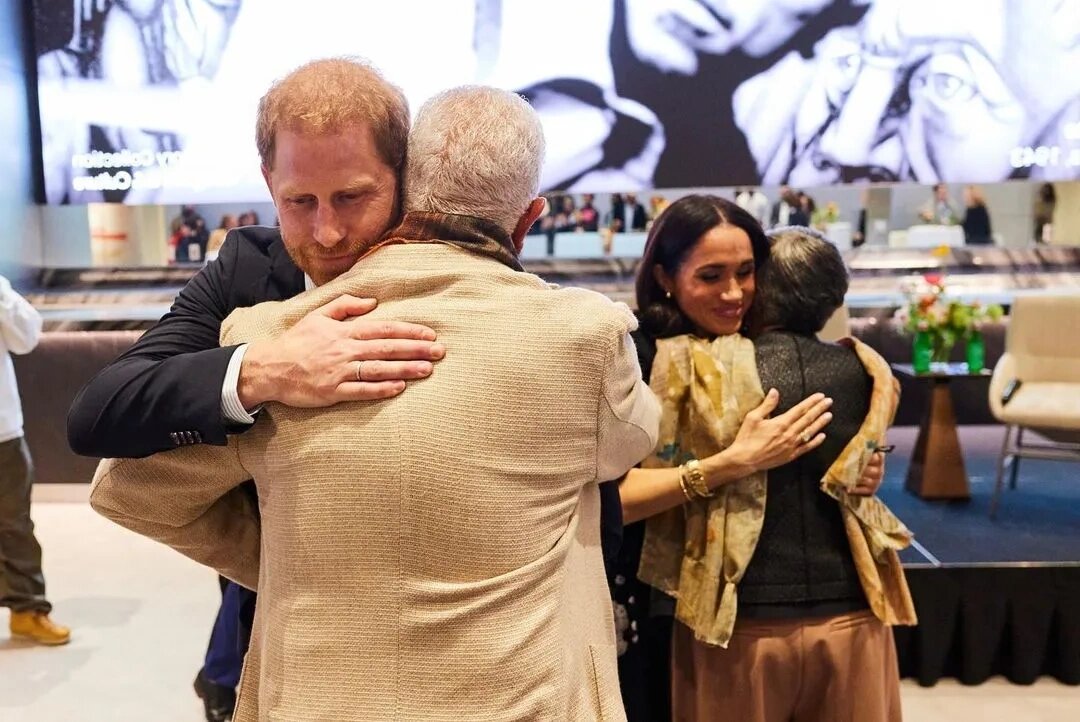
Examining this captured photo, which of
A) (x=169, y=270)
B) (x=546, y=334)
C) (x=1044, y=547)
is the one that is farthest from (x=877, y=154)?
(x=546, y=334)

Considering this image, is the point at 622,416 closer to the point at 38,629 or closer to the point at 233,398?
the point at 233,398

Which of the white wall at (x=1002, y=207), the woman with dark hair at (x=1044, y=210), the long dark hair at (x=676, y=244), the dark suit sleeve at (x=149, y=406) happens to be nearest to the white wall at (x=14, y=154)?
the long dark hair at (x=676, y=244)

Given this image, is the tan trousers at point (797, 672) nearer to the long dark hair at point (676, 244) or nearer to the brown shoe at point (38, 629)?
the long dark hair at point (676, 244)

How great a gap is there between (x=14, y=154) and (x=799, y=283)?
6558mm

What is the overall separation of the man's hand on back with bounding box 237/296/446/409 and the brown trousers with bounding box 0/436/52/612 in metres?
3.37

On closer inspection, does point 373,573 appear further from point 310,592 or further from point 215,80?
point 215,80

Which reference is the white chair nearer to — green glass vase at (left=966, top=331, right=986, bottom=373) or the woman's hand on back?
green glass vase at (left=966, top=331, right=986, bottom=373)

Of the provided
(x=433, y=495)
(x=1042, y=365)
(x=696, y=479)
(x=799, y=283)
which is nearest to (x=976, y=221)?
(x=1042, y=365)

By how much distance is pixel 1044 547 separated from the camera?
11.5ft

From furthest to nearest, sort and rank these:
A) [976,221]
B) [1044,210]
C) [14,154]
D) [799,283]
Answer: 1. [1044,210]
2. [976,221]
3. [14,154]
4. [799,283]

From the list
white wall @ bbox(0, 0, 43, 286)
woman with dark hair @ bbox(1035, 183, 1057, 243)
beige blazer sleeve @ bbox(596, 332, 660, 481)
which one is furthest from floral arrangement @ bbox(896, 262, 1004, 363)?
white wall @ bbox(0, 0, 43, 286)

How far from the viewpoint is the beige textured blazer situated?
1014mm

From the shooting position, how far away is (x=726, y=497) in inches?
70.1

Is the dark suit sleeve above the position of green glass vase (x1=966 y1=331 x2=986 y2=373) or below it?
above
